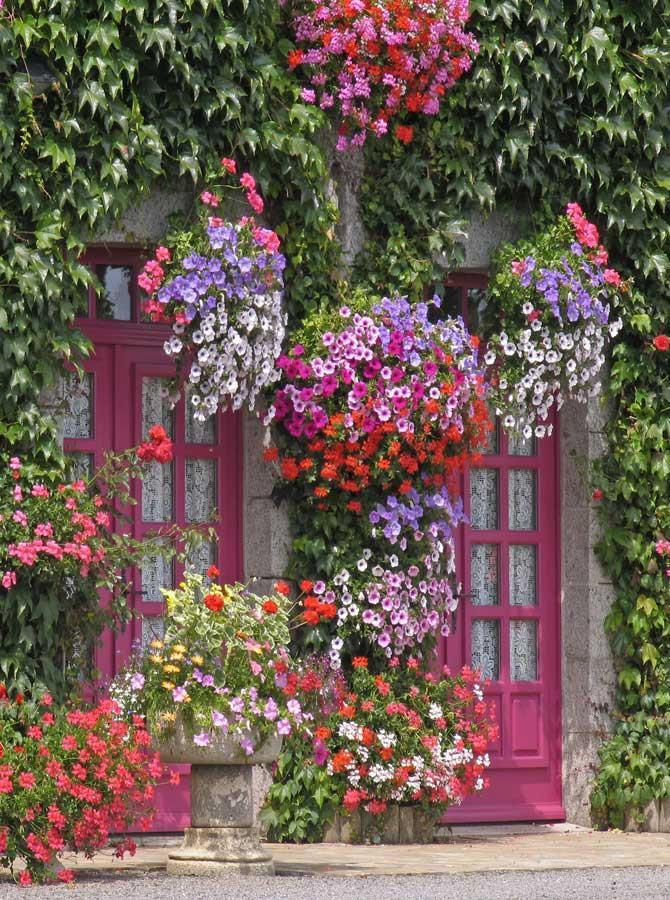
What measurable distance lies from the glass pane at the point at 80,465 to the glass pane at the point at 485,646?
232 cm

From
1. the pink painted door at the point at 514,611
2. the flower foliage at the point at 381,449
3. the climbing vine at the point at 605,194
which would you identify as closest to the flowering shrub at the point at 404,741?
the flower foliage at the point at 381,449

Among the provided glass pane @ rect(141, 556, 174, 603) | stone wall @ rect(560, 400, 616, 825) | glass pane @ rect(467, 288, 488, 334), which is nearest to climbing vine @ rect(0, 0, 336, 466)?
glass pane @ rect(141, 556, 174, 603)

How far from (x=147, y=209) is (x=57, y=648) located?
2125mm

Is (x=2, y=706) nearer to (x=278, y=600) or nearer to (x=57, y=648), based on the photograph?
(x=57, y=648)

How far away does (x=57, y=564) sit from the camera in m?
8.49

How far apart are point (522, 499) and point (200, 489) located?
6.24ft

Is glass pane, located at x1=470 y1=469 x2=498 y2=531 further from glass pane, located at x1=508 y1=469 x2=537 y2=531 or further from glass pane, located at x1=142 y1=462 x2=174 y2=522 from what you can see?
glass pane, located at x1=142 y1=462 x2=174 y2=522

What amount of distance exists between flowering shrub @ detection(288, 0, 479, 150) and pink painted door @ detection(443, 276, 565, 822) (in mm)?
1108

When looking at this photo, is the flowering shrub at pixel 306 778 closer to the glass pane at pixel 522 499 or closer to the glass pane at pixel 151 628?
the glass pane at pixel 151 628

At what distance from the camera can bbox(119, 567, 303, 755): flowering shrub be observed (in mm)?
7809

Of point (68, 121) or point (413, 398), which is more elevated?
point (68, 121)

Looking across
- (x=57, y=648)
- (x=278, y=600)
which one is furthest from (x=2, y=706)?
(x=278, y=600)

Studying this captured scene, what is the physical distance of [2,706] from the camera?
8.20 metres

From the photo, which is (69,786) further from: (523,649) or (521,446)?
(521,446)
